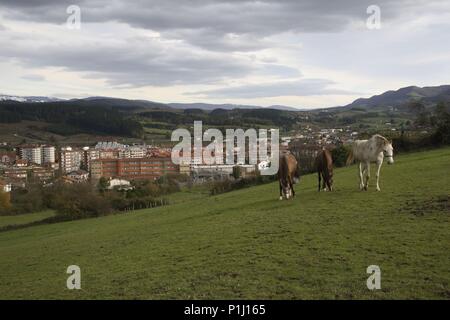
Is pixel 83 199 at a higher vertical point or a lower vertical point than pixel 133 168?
higher

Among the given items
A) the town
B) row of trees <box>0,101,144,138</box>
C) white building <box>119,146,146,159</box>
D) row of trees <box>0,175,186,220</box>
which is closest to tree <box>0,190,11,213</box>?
row of trees <box>0,175,186,220</box>

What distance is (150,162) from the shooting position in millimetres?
95188

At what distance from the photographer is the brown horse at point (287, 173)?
1836 cm

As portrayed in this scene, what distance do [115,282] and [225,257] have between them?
258 centimetres

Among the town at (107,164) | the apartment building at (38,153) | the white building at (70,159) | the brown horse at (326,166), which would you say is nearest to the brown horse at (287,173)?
the brown horse at (326,166)

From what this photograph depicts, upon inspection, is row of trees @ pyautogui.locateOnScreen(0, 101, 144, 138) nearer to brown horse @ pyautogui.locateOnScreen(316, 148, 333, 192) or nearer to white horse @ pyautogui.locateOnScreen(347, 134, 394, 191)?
brown horse @ pyautogui.locateOnScreen(316, 148, 333, 192)

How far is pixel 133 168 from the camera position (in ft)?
325

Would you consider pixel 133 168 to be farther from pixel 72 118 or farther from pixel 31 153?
pixel 72 118

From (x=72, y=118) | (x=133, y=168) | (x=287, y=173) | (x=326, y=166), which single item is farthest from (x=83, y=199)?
(x=72, y=118)

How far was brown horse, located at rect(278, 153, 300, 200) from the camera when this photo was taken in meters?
18.4

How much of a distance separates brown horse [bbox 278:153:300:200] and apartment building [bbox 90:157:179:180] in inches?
2856

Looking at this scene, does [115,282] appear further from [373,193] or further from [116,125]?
[116,125]

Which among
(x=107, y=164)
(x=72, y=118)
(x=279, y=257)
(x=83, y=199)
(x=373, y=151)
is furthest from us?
(x=72, y=118)

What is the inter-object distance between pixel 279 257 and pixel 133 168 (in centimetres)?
9198
